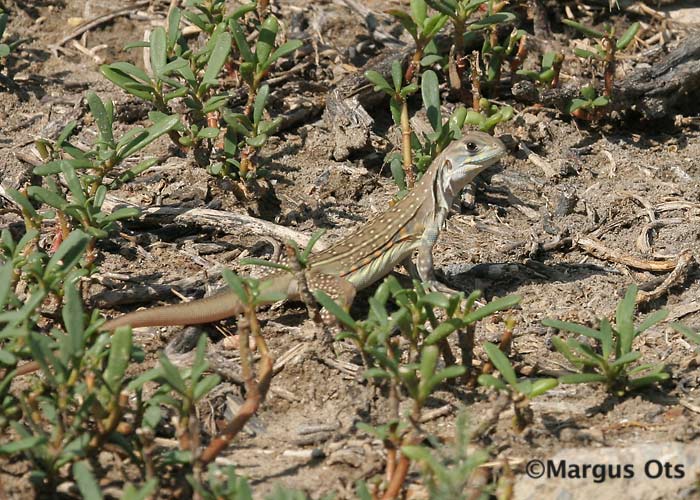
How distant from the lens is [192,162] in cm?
693

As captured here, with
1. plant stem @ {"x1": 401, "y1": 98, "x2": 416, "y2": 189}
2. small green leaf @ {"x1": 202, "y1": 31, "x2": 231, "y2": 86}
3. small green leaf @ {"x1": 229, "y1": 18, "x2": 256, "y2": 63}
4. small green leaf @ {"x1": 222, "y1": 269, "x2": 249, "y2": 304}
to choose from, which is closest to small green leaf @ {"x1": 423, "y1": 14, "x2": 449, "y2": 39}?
plant stem @ {"x1": 401, "y1": 98, "x2": 416, "y2": 189}

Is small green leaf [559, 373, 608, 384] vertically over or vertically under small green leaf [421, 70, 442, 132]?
under

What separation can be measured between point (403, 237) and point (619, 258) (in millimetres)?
1453

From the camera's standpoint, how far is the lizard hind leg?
5.54 meters

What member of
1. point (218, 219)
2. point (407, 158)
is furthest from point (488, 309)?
point (218, 219)

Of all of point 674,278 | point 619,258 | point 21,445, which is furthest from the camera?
point 619,258

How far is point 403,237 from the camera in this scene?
19.7 ft

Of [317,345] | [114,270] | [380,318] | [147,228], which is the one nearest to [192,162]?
[147,228]

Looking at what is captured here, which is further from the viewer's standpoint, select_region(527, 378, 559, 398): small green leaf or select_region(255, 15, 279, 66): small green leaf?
select_region(255, 15, 279, 66): small green leaf

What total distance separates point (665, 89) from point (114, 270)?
4.36 meters

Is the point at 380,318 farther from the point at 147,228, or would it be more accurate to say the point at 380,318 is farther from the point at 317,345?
the point at 147,228

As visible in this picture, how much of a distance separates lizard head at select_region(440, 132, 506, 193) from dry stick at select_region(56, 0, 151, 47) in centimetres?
368

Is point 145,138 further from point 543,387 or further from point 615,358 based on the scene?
point 615,358

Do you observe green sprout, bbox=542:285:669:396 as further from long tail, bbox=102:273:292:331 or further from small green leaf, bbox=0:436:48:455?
small green leaf, bbox=0:436:48:455
